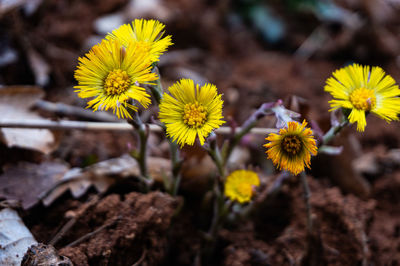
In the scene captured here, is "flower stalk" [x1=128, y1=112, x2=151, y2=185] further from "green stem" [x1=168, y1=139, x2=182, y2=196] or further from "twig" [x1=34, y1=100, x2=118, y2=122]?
"twig" [x1=34, y1=100, x2=118, y2=122]

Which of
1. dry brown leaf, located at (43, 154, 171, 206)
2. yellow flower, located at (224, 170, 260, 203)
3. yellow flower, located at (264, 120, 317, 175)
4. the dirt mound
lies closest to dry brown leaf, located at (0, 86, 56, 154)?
dry brown leaf, located at (43, 154, 171, 206)

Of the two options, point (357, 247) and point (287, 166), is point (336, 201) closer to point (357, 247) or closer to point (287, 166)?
point (357, 247)

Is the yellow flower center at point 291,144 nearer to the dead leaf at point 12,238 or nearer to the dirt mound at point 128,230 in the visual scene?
the dirt mound at point 128,230

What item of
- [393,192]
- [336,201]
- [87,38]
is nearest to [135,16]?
[87,38]

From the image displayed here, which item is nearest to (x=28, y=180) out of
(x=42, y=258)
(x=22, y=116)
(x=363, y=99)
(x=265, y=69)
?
(x=22, y=116)

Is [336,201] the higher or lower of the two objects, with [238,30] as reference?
lower

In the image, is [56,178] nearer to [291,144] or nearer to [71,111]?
[71,111]
